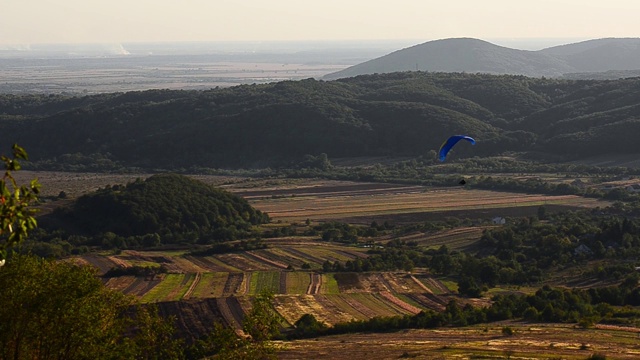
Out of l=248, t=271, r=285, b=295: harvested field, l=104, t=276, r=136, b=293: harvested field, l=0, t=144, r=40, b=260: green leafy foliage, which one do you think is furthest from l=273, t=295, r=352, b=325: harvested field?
l=0, t=144, r=40, b=260: green leafy foliage

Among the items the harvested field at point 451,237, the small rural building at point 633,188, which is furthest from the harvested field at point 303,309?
the small rural building at point 633,188

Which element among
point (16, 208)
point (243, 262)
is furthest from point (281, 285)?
point (16, 208)

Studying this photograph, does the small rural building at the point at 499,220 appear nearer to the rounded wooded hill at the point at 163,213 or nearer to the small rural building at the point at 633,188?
the rounded wooded hill at the point at 163,213

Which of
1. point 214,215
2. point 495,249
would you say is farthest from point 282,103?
point 495,249

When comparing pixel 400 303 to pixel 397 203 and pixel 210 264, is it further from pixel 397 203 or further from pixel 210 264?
pixel 397 203

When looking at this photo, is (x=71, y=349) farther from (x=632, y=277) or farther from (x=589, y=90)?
(x=589, y=90)

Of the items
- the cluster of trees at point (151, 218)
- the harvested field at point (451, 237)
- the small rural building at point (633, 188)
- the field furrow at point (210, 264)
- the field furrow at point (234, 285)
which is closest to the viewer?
the field furrow at point (234, 285)
